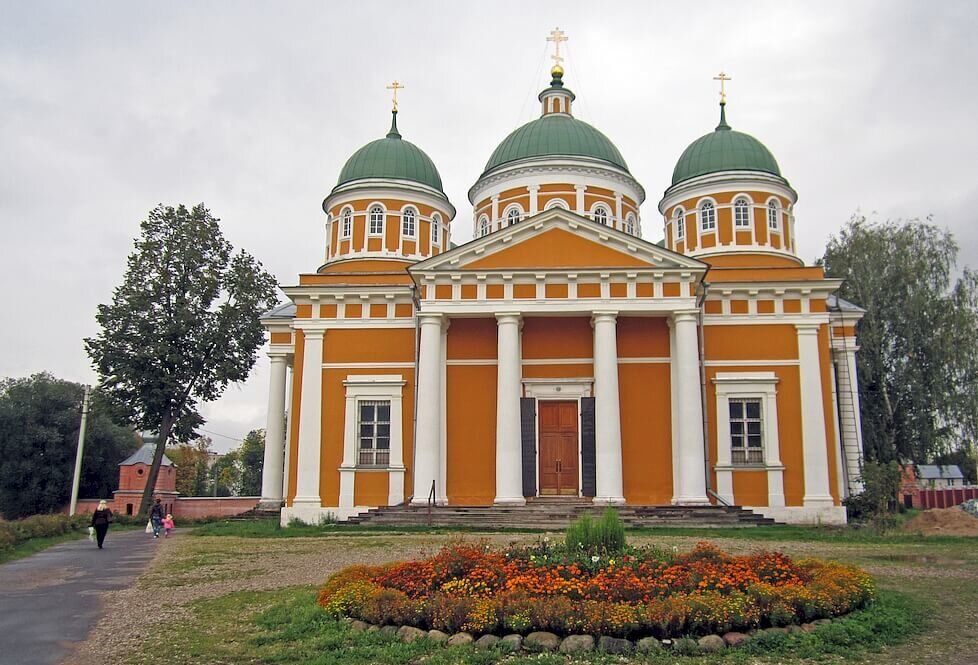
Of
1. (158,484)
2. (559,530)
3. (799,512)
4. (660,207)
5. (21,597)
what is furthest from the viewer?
(158,484)

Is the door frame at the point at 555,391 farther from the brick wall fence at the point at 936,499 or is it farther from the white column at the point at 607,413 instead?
the brick wall fence at the point at 936,499

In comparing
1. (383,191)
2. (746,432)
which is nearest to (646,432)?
(746,432)

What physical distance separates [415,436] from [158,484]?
110 ft

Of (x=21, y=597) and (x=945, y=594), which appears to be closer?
(x=945, y=594)

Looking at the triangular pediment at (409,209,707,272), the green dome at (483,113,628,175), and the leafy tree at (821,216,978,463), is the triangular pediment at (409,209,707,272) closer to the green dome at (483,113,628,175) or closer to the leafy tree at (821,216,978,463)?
the green dome at (483,113,628,175)

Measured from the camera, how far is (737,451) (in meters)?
25.0

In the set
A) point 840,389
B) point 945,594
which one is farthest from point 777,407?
point 945,594

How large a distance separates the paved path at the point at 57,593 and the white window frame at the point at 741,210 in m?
20.8

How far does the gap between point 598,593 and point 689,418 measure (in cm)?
1504

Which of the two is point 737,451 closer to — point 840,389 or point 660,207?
point 840,389

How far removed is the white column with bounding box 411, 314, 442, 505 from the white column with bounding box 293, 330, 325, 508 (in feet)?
11.8

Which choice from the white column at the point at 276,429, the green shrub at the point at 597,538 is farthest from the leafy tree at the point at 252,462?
the green shrub at the point at 597,538

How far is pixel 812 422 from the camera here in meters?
24.4

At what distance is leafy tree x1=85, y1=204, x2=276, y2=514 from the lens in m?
33.8
